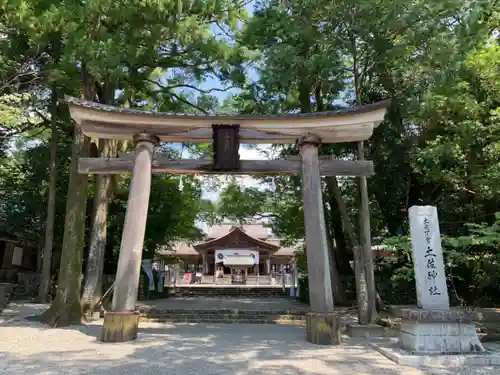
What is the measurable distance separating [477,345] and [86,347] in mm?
6124

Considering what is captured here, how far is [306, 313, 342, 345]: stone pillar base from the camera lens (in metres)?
6.76

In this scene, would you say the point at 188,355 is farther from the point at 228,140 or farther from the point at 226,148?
the point at 228,140

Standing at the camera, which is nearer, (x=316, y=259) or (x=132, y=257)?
(x=132, y=257)

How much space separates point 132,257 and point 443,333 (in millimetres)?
5300

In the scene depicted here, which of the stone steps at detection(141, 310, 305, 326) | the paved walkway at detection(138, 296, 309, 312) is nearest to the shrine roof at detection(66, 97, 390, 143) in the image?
the stone steps at detection(141, 310, 305, 326)

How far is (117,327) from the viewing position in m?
6.68

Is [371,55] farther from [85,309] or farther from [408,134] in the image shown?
[85,309]

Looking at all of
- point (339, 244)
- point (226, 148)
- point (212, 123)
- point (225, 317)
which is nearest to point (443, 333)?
point (226, 148)

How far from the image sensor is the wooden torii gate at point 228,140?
24.7 feet

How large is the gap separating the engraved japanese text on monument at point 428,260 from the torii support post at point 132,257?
489cm

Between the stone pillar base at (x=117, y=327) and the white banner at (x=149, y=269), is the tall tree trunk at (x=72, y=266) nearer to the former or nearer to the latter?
the stone pillar base at (x=117, y=327)

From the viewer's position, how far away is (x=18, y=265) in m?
22.5

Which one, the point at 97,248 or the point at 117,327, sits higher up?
the point at 97,248

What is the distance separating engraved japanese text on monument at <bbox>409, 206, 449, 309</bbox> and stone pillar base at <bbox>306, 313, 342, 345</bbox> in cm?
146
